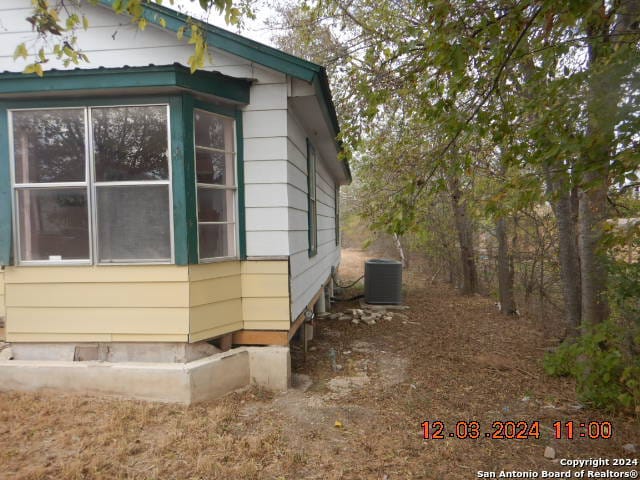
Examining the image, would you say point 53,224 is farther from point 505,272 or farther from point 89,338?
point 505,272

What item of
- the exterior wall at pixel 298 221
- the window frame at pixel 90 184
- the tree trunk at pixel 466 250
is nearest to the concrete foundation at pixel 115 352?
the window frame at pixel 90 184

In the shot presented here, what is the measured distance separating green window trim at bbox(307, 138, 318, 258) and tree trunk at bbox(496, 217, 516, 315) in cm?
413

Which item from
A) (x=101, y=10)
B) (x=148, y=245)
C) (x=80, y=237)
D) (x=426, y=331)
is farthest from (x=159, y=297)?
(x=426, y=331)

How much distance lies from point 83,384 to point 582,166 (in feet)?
15.1

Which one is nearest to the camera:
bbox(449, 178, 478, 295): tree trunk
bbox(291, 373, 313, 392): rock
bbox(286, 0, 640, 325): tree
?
bbox(286, 0, 640, 325): tree

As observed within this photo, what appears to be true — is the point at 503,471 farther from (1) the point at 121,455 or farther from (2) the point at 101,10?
(2) the point at 101,10

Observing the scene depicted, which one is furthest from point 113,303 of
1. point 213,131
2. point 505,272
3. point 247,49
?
point 505,272

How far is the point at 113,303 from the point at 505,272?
289 inches

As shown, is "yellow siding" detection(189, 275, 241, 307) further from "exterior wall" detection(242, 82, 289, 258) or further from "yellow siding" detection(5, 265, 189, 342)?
"exterior wall" detection(242, 82, 289, 258)

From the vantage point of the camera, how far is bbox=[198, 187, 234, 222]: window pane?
3.85m

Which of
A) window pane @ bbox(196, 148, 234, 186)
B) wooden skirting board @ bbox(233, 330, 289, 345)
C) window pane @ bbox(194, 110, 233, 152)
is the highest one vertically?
window pane @ bbox(194, 110, 233, 152)

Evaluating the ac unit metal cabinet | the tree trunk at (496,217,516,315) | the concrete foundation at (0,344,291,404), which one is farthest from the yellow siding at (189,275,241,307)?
the tree trunk at (496,217,516,315)

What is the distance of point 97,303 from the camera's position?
3.75 metres

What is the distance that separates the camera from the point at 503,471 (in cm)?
278
